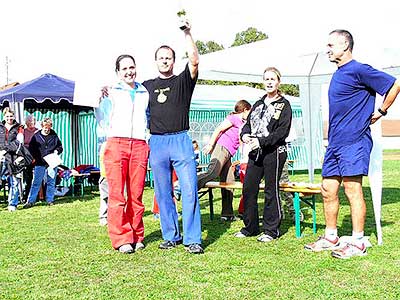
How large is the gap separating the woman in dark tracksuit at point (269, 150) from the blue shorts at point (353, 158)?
841 millimetres

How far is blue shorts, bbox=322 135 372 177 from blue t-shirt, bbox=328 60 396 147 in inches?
2.0

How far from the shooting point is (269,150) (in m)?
5.69

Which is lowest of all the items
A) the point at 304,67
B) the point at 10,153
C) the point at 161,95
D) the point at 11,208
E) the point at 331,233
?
the point at 11,208

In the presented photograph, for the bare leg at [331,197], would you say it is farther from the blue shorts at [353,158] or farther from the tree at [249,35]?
the tree at [249,35]

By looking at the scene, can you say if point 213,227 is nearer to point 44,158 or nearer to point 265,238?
point 265,238

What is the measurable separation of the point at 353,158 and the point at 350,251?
796mm

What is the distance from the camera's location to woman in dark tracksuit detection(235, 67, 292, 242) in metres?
5.64

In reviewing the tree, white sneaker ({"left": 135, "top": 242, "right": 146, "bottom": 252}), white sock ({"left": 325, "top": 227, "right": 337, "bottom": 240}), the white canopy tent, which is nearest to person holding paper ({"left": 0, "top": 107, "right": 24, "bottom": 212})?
the white canopy tent

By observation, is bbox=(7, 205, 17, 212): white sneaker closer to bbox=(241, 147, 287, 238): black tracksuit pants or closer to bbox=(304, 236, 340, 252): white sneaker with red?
bbox=(241, 147, 287, 238): black tracksuit pants

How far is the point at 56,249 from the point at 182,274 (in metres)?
1.75

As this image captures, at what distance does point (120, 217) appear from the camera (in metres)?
5.27

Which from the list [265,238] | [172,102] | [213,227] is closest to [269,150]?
[265,238]

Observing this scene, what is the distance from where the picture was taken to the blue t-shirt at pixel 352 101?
4.77 metres

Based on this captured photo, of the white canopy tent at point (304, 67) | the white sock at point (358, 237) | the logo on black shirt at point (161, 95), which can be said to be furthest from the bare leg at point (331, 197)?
the logo on black shirt at point (161, 95)
